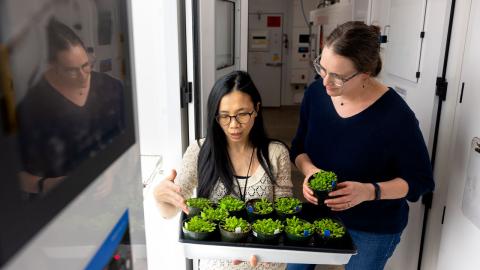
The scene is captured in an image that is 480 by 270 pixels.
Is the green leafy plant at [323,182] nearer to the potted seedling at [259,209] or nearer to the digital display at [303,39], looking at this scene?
the potted seedling at [259,209]

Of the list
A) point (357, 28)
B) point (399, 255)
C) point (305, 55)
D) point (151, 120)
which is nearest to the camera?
point (357, 28)

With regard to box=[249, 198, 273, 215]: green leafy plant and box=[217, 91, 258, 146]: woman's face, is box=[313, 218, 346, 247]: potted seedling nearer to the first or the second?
box=[249, 198, 273, 215]: green leafy plant

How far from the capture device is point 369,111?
1.35 m

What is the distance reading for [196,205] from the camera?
128 cm

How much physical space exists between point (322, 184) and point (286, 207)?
0.50 ft

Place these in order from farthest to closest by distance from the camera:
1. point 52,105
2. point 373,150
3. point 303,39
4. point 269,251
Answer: point 303,39 → point 373,150 → point 269,251 → point 52,105

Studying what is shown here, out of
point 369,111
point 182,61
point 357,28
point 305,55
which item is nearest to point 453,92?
point 369,111

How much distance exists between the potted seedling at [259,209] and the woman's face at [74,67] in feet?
2.96

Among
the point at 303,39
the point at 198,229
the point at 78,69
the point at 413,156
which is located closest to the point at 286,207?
the point at 198,229

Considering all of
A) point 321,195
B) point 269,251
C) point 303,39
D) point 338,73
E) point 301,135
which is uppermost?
point 303,39

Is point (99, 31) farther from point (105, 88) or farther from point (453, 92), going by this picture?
point (453, 92)

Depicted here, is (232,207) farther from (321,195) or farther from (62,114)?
(62,114)

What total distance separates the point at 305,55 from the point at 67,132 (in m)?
6.95

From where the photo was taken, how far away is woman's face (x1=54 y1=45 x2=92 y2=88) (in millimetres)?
405
